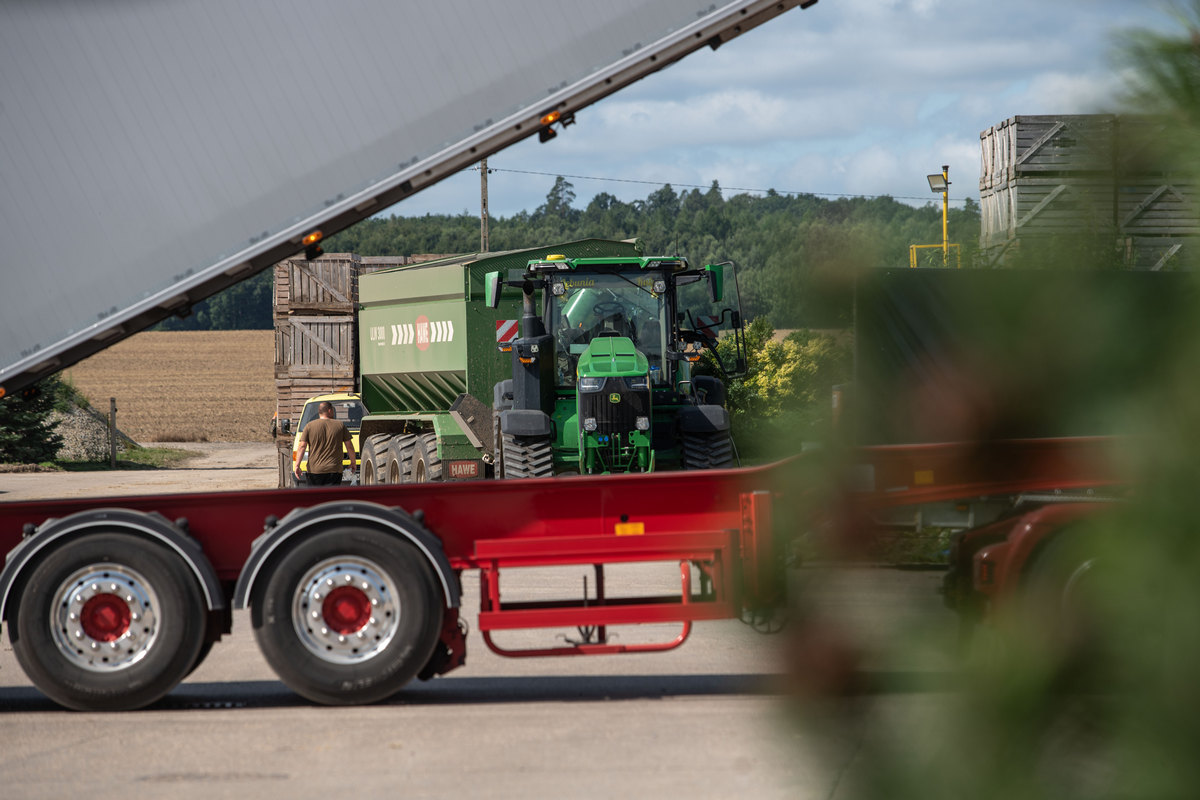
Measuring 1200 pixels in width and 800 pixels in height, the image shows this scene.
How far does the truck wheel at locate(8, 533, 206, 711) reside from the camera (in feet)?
22.9

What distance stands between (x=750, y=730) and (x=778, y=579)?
14 cm

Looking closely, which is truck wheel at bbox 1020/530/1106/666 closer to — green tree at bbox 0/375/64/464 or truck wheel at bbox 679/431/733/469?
truck wheel at bbox 679/431/733/469

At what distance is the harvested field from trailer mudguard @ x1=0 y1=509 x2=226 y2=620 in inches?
1062

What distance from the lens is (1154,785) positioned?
91 centimetres

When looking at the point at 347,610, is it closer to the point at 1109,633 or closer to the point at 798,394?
the point at 798,394

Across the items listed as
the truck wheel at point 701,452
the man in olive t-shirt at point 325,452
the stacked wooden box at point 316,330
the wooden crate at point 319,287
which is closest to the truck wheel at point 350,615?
the truck wheel at point 701,452

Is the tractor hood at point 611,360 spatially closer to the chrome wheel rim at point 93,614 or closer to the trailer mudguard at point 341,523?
the trailer mudguard at point 341,523

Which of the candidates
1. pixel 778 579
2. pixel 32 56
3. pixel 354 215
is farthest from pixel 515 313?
pixel 778 579

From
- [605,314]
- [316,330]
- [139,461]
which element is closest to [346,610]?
[605,314]

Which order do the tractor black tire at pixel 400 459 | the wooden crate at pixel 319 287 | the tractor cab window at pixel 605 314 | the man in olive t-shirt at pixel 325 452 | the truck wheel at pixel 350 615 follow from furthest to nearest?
1. the wooden crate at pixel 319 287
2. the tractor black tire at pixel 400 459
3. the man in olive t-shirt at pixel 325 452
4. the tractor cab window at pixel 605 314
5. the truck wheel at pixel 350 615

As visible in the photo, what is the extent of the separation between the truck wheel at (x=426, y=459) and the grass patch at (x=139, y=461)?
1665cm

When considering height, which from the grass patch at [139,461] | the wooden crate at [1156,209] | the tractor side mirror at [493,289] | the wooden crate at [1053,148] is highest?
the tractor side mirror at [493,289]

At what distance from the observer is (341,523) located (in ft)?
23.0

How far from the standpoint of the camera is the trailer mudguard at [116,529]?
275 inches
